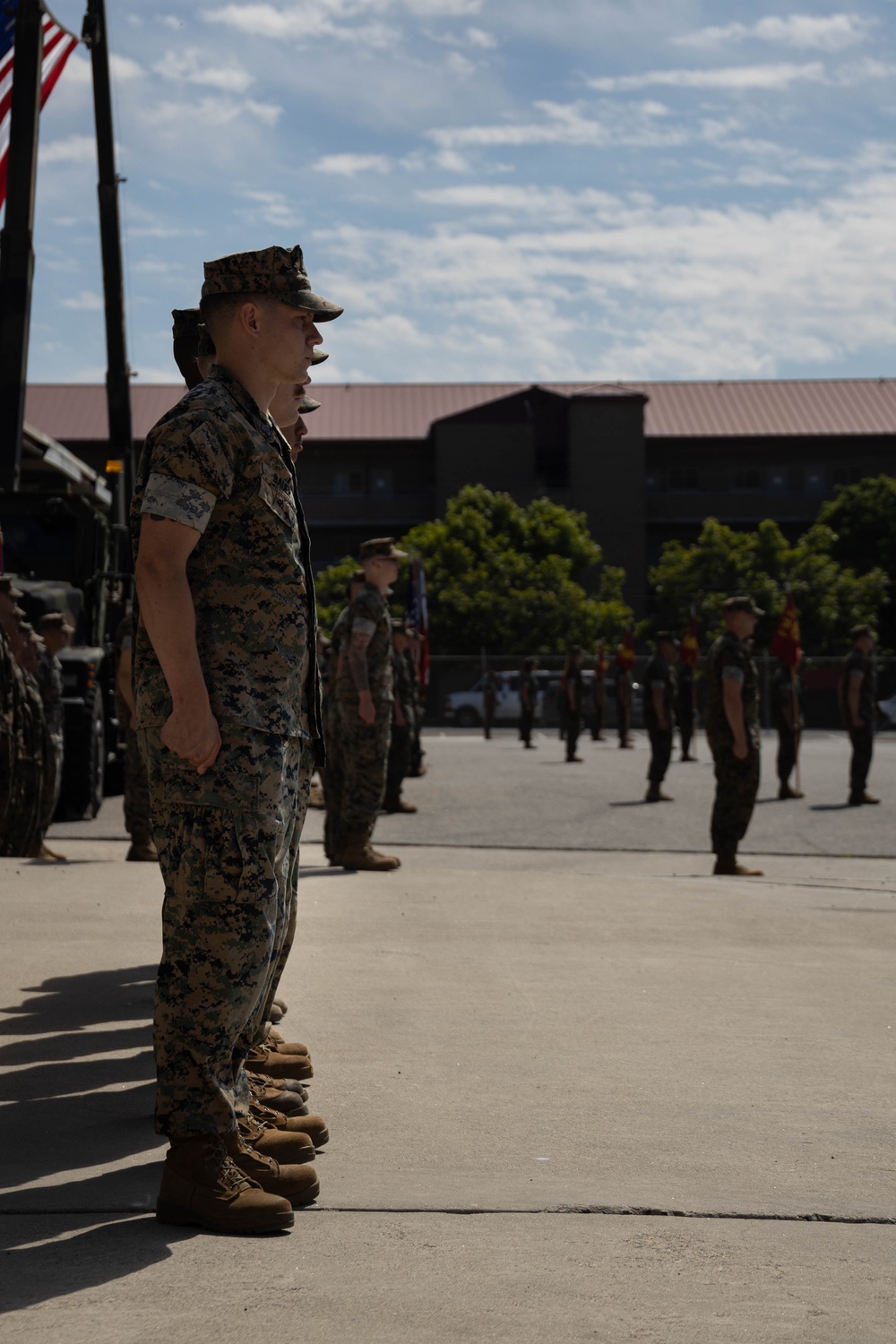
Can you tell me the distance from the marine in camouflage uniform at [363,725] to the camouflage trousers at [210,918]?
19.3ft

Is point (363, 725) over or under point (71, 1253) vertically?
over

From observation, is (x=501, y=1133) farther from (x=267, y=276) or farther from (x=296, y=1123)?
(x=267, y=276)

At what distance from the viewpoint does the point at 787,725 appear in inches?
715

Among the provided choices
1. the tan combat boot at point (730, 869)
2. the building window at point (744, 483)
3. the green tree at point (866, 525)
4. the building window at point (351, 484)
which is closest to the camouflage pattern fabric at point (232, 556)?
the tan combat boot at point (730, 869)

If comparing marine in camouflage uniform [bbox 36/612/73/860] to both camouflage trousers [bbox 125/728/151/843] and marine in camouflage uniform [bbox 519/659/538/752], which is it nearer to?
camouflage trousers [bbox 125/728/151/843]

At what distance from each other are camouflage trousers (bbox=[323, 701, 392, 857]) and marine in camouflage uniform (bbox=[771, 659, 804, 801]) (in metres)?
9.03

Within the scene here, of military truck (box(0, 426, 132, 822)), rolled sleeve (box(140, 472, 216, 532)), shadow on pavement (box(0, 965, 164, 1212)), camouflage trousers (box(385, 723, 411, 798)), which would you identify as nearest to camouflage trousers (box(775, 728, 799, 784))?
camouflage trousers (box(385, 723, 411, 798))

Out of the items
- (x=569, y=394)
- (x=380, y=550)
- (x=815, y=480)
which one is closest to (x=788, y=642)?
(x=380, y=550)

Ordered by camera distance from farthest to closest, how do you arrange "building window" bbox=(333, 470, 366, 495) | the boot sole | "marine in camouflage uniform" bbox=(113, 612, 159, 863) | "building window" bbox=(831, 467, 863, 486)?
"building window" bbox=(333, 470, 366, 495)
"building window" bbox=(831, 467, 863, 486)
"marine in camouflage uniform" bbox=(113, 612, 159, 863)
the boot sole

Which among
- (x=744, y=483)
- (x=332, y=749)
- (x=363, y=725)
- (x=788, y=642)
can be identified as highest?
(x=744, y=483)

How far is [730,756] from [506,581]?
46213mm

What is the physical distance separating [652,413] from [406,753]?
194 ft

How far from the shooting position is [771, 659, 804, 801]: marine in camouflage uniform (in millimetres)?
17781

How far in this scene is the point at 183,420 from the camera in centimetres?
321
